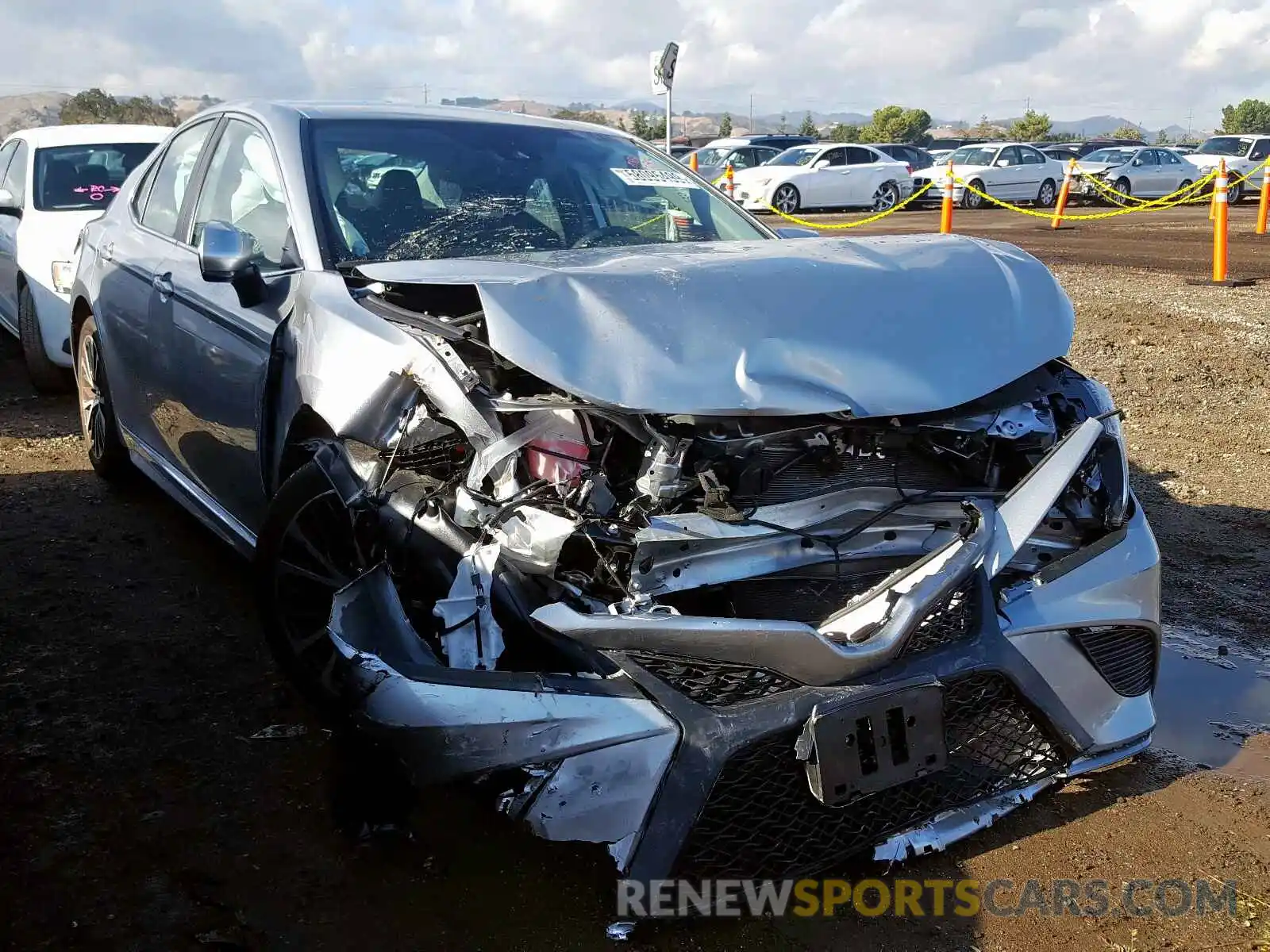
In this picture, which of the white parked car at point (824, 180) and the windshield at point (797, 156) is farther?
the windshield at point (797, 156)

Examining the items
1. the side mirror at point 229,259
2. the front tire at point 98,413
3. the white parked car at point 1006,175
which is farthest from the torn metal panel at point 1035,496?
the white parked car at point 1006,175

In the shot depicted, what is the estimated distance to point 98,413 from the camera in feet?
17.4

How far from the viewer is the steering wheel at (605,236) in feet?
12.7

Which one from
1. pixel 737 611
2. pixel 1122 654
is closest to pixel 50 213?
pixel 737 611

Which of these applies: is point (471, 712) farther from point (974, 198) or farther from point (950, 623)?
point (974, 198)

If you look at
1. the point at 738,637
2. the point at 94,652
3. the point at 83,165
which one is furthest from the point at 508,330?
the point at 83,165

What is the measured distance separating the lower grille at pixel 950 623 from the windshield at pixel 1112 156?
2513 centimetres

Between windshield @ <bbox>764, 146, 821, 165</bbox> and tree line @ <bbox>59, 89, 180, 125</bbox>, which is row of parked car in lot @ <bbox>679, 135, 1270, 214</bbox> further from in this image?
tree line @ <bbox>59, 89, 180, 125</bbox>

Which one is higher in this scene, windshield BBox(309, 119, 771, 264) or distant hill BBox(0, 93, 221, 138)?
distant hill BBox(0, 93, 221, 138)

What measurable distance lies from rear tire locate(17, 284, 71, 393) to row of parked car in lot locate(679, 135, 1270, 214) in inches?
629

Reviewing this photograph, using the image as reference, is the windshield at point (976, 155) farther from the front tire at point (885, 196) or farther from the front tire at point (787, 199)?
the front tire at point (787, 199)

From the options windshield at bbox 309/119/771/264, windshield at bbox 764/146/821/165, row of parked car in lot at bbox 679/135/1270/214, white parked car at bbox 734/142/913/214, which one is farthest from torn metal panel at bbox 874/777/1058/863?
windshield at bbox 764/146/821/165

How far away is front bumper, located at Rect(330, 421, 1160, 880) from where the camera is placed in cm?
229

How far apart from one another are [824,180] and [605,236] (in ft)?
63.4
